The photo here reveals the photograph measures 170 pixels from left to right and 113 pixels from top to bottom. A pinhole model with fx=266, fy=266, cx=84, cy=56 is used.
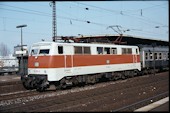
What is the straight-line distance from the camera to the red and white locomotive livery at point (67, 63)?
56.8 feet

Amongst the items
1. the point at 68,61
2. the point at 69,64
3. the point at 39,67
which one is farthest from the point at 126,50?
the point at 39,67

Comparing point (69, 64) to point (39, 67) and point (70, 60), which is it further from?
point (39, 67)

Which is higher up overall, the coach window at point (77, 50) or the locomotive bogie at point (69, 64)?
the coach window at point (77, 50)

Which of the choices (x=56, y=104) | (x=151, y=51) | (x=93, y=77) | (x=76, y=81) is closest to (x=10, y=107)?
(x=56, y=104)

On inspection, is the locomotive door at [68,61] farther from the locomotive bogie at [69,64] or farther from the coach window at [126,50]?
the coach window at [126,50]

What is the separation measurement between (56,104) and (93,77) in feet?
29.0

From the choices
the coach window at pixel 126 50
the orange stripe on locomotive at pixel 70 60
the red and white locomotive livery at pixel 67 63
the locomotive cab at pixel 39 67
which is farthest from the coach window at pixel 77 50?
the coach window at pixel 126 50

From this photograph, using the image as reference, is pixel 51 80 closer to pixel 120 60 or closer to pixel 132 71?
pixel 120 60

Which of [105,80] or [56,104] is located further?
[105,80]

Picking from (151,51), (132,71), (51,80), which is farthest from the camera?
(151,51)

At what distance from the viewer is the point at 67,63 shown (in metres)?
18.2

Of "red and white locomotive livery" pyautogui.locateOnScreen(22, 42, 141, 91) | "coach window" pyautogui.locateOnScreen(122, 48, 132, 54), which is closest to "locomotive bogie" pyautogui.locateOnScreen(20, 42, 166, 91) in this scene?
"red and white locomotive livery" pyautogui.locateOnScreen(22, 42, 141, 91)

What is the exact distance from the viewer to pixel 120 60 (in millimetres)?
24312

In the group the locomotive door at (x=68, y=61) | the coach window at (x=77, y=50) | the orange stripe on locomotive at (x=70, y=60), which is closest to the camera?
the orange stripe on locomotive at (x=70, y=60)
